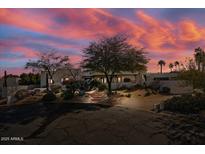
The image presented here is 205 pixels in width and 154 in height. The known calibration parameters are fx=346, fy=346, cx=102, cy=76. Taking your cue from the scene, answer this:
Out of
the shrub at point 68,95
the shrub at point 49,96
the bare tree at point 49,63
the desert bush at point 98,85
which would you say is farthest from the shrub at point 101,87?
the shrub at point 49,96

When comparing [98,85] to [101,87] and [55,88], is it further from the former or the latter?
[55,88]

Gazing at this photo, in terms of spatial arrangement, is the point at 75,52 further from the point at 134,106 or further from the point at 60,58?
the point at 134,106

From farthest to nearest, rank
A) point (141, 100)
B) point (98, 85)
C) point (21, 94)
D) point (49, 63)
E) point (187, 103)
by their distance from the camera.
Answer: point (21, 94) → point (49, 63) → point (98, 85) → point (141, 100) → point (187, 103)

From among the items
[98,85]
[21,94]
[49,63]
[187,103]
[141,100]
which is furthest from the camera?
[21,94]

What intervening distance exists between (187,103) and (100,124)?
1.94m

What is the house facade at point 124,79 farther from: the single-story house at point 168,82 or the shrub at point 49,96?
the shrub at point 49,96

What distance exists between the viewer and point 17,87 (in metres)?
8.02

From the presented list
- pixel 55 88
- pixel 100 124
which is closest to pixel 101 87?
pixel 100 124

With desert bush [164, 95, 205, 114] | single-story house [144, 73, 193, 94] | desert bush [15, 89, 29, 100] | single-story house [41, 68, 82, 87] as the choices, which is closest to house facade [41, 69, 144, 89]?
single-story house [41, 68, 82, 87]

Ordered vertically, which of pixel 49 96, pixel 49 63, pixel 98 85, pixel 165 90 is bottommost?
pixel 49 96

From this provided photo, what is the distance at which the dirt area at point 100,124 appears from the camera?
7402 mm

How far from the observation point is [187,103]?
7500 mm

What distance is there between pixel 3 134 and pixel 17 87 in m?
1.11
